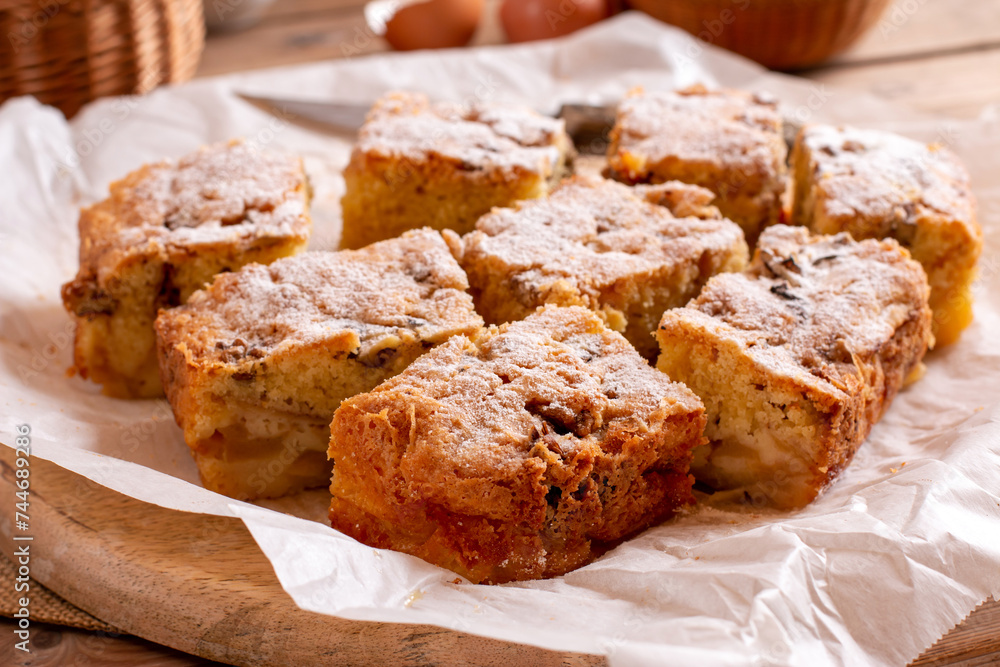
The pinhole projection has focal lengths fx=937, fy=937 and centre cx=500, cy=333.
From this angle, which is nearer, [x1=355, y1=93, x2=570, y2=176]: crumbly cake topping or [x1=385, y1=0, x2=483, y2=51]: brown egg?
[x1=355, y1=93, x2=570, y2=176]: crumbly cake topping

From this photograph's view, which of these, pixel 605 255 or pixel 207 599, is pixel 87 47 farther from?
pixel 207 599

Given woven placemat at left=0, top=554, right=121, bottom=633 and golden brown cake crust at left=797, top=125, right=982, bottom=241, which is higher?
golden brown cake crust at left=797, top=125, right=982, bottom=241

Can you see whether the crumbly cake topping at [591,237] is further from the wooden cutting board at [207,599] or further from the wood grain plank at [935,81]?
the wood grain plank at [935,81]

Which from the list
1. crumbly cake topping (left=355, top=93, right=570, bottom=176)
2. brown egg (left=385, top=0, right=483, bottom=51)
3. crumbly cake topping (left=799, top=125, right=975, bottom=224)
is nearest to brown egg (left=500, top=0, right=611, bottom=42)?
brown egg (left=385, top=0, right=483, bottom=51)

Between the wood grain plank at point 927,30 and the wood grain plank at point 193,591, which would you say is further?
the wood grain plank at point 927,30

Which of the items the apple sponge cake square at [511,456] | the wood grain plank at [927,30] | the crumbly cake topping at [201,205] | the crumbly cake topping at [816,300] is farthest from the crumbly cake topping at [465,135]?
the wood grain plank at [927,30]

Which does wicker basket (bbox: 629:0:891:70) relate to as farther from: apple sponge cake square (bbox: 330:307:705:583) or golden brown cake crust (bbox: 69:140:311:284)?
apple sponge cake square (bbox: 330:307:705:583)

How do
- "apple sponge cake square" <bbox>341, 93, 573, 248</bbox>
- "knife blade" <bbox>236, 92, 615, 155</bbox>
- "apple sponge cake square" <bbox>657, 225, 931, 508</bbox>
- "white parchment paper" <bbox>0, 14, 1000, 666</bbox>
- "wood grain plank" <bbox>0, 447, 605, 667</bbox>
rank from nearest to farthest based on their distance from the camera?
"white parchment paper" <bbox>0, 14, 1000, 666</bbox>
"wood grain plank" <bbox>0, 447, 605, 667</bbox>
"apple sponge cake square" <bbox>657, 225, 931, 508</bbox>
"apple sponge cake square" <bbox>341, 93, 573, 248</bbox>
"knife blade" <bbox>236, 92, 615, 155</bbox>
